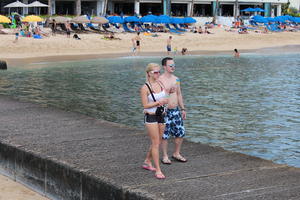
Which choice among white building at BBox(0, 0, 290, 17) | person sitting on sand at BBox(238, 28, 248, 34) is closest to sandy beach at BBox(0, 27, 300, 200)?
person sitting on sand at BBox(238, 28, 248, 34)

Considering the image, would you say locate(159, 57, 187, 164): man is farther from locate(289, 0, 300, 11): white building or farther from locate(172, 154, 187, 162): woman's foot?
locate(289, 0, 300, 11): white building

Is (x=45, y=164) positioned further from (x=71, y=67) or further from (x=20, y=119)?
(x=71, y=67)

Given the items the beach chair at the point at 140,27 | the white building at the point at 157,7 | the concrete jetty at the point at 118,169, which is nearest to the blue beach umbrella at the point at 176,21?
the beach chair at the point at 140,27

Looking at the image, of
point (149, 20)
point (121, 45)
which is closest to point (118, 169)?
point (121, 45)

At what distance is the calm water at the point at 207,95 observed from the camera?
13.3 metres

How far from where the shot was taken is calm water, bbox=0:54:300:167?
43.6 ft

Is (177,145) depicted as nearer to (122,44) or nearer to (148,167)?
(148,167)

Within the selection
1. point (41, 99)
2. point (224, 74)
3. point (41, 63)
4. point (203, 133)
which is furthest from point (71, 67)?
point (203, 133)

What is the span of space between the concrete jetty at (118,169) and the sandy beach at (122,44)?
29.5m

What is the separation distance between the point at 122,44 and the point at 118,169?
4097cm

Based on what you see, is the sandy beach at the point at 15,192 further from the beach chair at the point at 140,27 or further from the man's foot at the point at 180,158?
the beach chair at the point at 140,27

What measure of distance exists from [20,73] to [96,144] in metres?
21.9

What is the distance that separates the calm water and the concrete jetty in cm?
406

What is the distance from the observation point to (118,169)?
6621 millimetres
